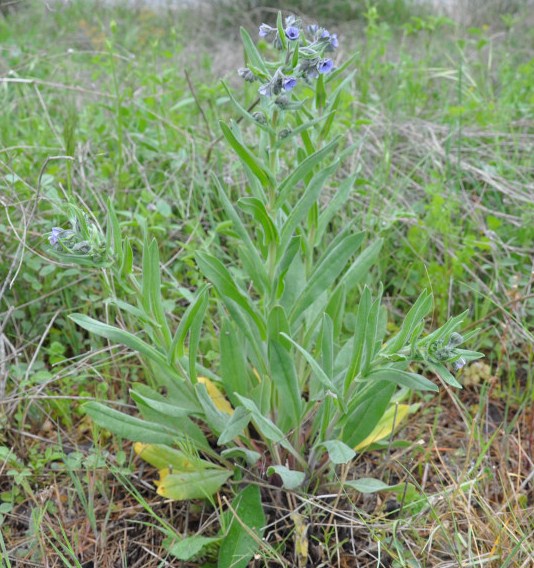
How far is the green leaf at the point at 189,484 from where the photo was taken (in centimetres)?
188

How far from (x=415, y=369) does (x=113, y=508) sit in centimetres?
114

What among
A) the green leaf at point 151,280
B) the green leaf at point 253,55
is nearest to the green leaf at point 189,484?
the green leaf at point 151,280

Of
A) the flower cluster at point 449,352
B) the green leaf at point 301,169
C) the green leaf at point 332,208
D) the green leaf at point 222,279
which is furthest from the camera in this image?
the green leaf at point 332,208

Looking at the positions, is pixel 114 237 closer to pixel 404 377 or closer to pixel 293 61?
pixel 293 61

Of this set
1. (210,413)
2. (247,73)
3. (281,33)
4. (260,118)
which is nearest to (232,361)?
(210,413)

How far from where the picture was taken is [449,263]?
110 inches

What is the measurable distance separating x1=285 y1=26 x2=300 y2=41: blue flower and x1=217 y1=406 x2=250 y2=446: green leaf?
94cm

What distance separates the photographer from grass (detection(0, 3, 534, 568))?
1.86m

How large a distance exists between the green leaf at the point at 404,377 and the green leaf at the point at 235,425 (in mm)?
352

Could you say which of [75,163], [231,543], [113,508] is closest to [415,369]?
[231,543]

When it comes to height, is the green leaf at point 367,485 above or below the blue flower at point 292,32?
below

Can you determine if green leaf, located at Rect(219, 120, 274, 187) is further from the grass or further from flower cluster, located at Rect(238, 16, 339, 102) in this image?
the grass

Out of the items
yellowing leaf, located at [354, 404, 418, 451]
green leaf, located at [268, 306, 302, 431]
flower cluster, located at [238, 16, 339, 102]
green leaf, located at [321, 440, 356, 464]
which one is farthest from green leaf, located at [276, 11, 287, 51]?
yellowing leaf, located at [354, 404, 418, 451]

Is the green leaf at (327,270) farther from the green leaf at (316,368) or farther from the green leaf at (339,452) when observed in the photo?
the green leaf at (339,452)
